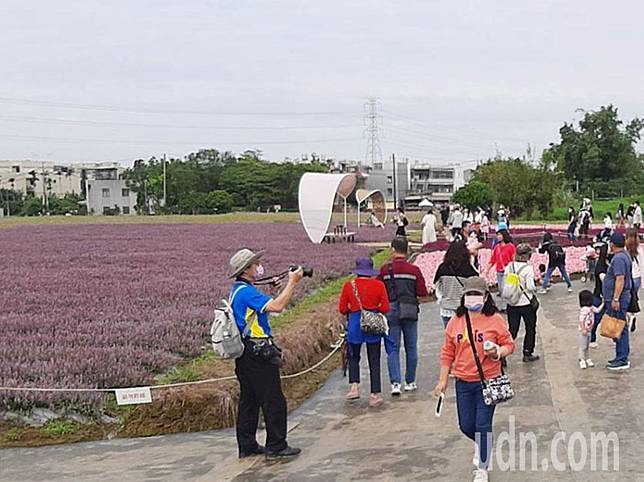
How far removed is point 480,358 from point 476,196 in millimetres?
54297

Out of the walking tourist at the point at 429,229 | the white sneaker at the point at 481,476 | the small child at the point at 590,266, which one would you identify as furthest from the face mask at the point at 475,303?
the walking tourist at the point at 429,229

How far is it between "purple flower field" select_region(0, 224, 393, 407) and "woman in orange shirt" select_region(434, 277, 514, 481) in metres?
4.25

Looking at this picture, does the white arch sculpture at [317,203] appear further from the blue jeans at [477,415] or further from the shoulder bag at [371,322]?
the blue jeans at [477,415]

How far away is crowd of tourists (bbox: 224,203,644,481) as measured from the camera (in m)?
6.27

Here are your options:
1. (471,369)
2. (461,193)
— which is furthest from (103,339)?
(461,193)

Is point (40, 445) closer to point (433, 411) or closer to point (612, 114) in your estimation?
point (433, 411)

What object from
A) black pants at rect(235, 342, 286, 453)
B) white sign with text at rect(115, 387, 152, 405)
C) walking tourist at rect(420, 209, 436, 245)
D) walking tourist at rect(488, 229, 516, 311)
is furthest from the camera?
walking tourist at rect(420, 209, 436, 245)

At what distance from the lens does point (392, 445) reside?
24.7 feet

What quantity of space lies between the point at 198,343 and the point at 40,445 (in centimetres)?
331

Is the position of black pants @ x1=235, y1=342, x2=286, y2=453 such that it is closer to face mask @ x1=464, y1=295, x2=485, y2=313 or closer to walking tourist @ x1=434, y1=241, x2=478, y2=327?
face mask @ x1=464, y1=295, x2=485, y2=313

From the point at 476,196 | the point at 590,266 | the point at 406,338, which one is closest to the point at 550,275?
the point at 590,266

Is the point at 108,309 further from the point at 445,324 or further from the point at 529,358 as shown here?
the point at 529,358

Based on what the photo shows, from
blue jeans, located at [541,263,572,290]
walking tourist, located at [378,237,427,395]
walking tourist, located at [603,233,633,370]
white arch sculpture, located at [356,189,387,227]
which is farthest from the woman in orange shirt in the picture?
white arch sculpture, located at [356,189,387,227]

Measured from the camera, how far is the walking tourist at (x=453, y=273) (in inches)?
362
